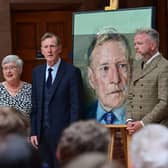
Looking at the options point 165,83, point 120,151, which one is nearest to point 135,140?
point 165,83

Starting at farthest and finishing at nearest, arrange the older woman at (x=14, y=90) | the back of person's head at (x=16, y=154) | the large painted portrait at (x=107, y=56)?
the older woman at (x=14, y=90) < the large painted portrait at (x=107, y=56) < the back of person's head at (x=16, y=154)

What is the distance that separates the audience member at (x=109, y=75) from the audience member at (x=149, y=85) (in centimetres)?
38

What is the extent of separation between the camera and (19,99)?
5.53m

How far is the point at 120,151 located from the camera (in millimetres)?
5812

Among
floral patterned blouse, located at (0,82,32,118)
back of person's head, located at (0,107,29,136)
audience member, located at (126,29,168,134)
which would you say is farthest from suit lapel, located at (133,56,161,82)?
back of person's head, located at (0,107,29,136)

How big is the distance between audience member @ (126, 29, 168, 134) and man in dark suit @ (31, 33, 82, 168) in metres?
0.65

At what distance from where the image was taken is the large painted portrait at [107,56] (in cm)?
536

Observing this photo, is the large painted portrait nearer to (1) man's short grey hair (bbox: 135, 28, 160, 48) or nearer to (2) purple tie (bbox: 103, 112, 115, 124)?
(2) purple tie (bbox: 103, 112, 115, 124)

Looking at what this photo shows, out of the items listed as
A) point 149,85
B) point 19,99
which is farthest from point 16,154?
point 19,99

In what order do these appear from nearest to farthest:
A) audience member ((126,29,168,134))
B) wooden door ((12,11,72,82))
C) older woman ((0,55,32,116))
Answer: audience member ((126,29,168,134)), older woman ((0,55,32,116)), wooden door ((12,11,72,82))

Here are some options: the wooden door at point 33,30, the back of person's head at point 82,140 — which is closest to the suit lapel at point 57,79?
the wooden door at point 33,30

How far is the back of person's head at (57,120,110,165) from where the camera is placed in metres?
2.42

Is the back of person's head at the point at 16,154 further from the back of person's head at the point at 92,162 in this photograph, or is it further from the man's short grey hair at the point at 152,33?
the man's short grey hair at the point at 152,33

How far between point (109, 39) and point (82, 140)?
122 inches
